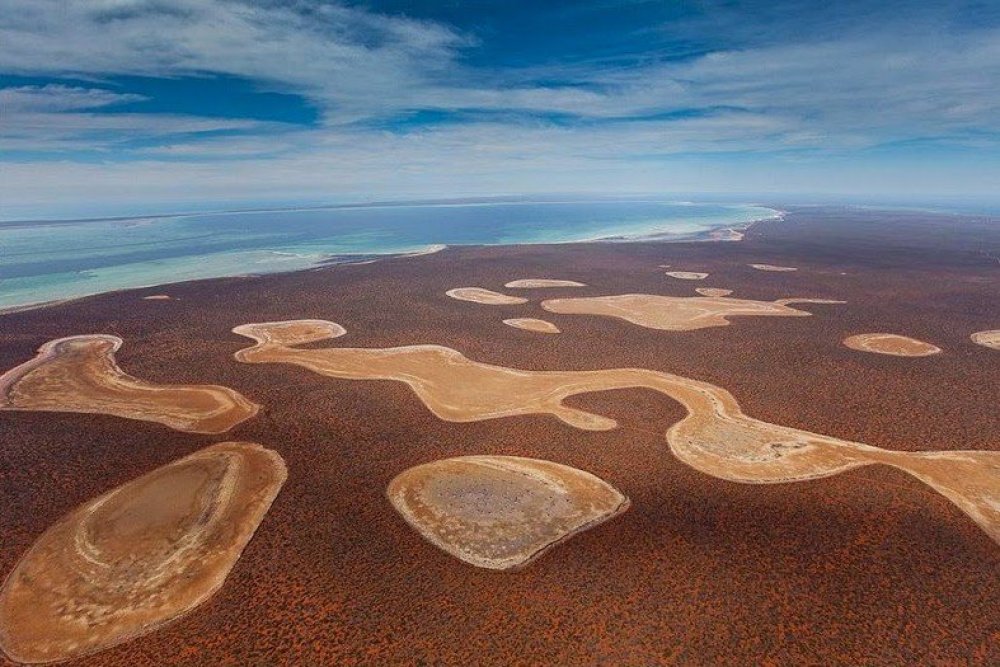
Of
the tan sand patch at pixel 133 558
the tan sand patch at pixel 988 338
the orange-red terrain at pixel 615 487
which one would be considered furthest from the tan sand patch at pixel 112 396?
the tan sand patch at pixel 988 338

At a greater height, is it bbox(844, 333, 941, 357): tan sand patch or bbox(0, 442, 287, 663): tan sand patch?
bbox(844, 333, 941, 357): tan sand patch

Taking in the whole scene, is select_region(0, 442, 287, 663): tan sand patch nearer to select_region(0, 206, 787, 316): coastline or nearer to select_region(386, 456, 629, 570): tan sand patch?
select_region(386, 456, 629, 570): tan sand patch

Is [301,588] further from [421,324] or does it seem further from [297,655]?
[421,324]

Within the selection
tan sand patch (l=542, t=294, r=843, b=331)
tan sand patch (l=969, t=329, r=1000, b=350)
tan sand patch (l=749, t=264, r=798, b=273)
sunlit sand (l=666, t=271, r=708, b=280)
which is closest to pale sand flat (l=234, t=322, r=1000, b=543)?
tan sand patch (l=542, t=294, r=843, b=331)

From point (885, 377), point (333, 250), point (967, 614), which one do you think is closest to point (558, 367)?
point (885, 377)

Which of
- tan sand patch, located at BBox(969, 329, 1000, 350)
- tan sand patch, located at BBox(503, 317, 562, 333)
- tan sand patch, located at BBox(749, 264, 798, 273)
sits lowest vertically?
tan sand patch, located at BBox(503, 317, 562, 333)

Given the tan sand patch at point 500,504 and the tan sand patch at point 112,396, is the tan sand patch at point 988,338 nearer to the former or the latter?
the tan sand patch at point 500,504

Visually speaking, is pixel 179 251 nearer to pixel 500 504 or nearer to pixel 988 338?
pixel 500 504
